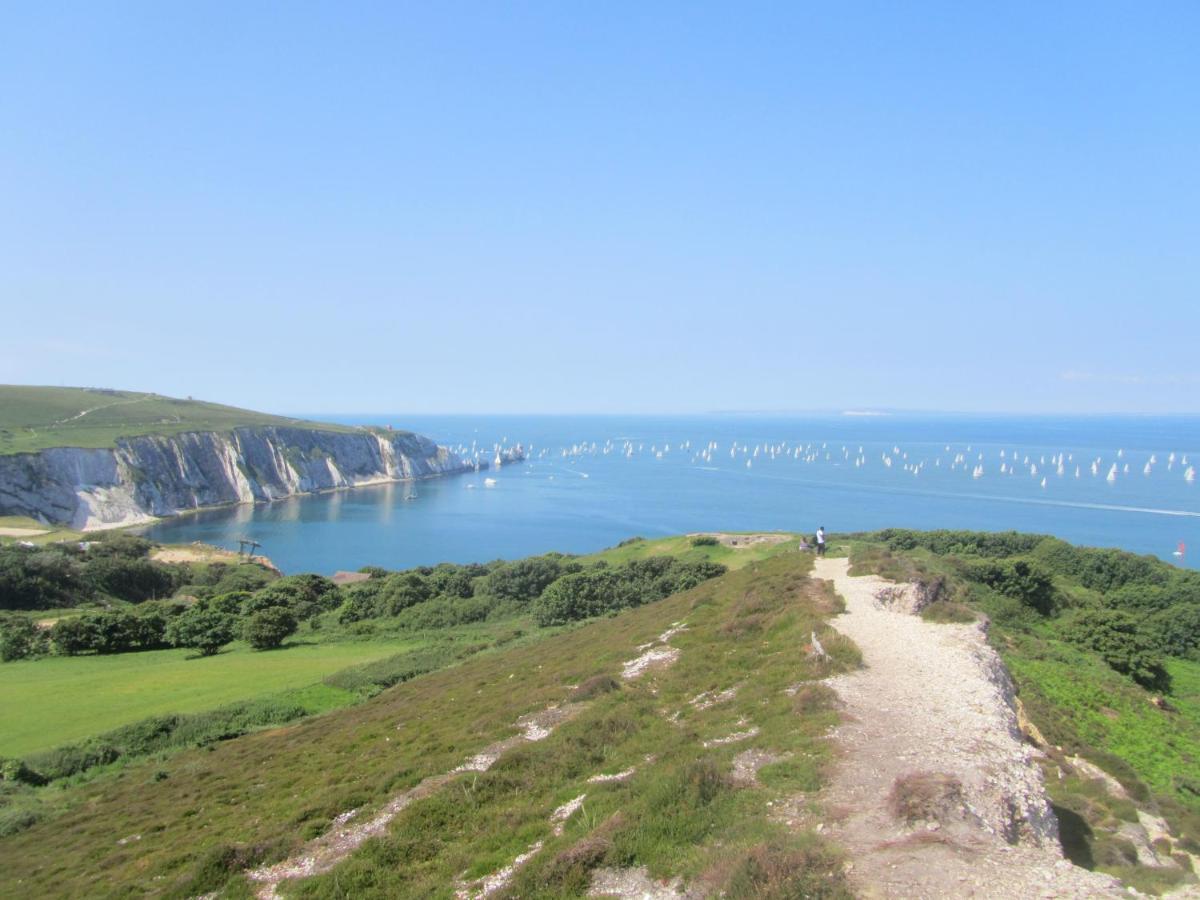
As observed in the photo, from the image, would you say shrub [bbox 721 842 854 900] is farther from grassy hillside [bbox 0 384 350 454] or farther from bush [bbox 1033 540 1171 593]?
grassy hillside [bbox 0 384 350 454]

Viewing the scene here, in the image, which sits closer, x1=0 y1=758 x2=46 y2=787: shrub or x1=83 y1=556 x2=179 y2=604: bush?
x1=0 y1=758 x2=46 y2=787: shrub

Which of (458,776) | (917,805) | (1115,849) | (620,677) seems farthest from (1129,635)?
(458,776)

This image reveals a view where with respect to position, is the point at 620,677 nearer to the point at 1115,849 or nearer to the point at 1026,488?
the point at 1115,849

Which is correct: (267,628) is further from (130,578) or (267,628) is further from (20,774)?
(130,578)

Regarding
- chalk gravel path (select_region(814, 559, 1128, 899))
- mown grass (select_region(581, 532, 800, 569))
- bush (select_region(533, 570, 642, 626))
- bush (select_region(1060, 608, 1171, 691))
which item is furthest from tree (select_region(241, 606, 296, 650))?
bush (select_region(1060, 608, 1171, 691))

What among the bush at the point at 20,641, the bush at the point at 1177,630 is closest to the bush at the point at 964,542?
the bush at the point at 1177,630

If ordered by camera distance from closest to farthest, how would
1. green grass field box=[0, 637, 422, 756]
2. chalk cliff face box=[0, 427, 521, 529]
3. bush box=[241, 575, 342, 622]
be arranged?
green grass field box=[0, 637, 422, 756], bush box=[241, 575, 342, 622], chalk cliff face box=[0, 427, 521, 529]

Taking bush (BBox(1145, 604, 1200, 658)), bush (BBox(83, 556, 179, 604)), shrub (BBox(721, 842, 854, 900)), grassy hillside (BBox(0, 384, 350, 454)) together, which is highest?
grassy hillside (BBox(0, 384, 350, 454))
